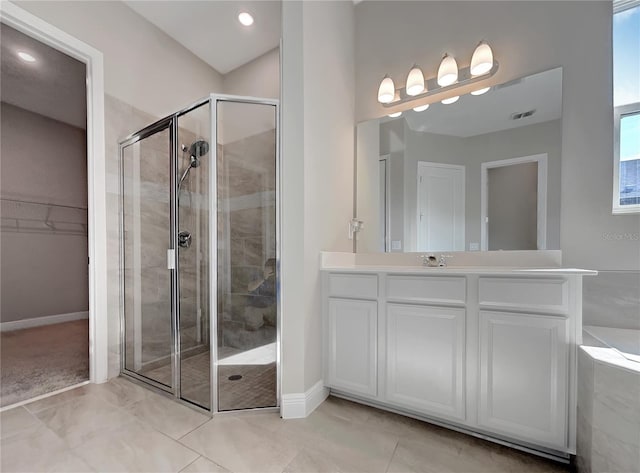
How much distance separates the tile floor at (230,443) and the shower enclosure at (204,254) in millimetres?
225

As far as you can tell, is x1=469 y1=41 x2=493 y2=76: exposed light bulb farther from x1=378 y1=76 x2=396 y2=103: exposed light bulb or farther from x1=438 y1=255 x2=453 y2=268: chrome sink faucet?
x1=438 y1=255 x2=453 y2=268: chrome sink faucet

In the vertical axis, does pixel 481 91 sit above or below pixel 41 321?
above

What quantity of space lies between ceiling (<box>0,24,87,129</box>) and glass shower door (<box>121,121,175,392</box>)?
2.90 ft

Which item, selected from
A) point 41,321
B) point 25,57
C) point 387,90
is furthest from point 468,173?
point 41,321

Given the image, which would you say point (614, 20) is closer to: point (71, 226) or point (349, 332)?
point (349, 332)

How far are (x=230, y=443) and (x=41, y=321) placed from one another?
13.0ft

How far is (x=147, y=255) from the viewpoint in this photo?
225 cm

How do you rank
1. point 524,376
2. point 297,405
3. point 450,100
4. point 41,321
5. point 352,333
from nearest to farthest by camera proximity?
point 524,376 < point 297,405 < point 352,333 < point 450,100 < point 41,321

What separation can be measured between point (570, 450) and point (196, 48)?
13.5 feet

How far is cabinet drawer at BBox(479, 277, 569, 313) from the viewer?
120cm

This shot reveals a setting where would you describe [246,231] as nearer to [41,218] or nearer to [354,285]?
[354,285]

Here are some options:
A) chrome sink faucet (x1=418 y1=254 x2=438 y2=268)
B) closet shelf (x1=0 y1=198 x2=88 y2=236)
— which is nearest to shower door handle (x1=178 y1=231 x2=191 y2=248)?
chrome sink faucet (x1=418 y1=254 x2=438 y2=268)

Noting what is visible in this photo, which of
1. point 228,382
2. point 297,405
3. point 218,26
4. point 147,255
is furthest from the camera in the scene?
point 218,26

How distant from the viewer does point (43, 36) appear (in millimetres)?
1814
